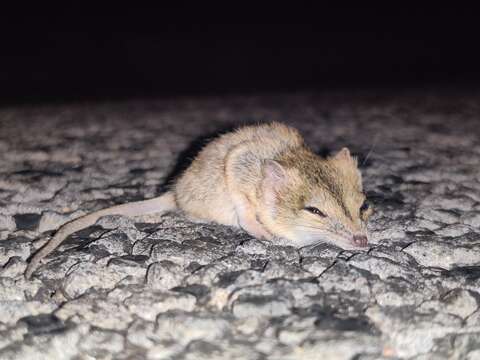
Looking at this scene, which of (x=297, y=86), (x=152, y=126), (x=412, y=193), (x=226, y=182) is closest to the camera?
(x=226, y=182)

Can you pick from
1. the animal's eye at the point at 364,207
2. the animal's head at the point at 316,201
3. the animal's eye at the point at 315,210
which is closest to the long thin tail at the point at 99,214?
the animal's head at the point at 316,201

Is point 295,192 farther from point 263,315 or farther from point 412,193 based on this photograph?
point 412,193

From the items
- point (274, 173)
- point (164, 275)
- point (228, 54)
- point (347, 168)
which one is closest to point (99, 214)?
point (164, 275)

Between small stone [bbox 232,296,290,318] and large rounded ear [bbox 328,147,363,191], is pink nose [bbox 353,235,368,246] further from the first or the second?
small stone [bbox 232,296,290,318]

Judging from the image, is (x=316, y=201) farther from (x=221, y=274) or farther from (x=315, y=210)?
(x=221, y=274)

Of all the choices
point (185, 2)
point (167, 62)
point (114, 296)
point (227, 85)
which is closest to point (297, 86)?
point (227, 85)

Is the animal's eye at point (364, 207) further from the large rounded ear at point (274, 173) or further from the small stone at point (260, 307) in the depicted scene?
the small stone at point (260, 307)
